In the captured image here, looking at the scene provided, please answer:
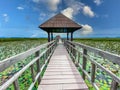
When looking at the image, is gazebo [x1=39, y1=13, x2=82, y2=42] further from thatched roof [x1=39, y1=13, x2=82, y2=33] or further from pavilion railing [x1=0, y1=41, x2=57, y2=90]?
pavilion railing [x1=0, y1=41, x2=57, y2=90]

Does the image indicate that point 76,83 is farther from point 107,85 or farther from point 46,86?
point 107,85

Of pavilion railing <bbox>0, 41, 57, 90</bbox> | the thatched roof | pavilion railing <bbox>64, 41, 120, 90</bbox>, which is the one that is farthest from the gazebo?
pavilion railing <bbox>0, 41, 57, 90</bbox>

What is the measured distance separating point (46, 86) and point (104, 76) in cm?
307

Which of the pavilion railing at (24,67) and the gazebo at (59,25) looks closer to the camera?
the pavilion railing at (24,67)

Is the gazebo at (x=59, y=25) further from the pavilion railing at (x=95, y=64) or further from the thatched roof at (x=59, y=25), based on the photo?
the pavilion railing at (x=95, y=64)

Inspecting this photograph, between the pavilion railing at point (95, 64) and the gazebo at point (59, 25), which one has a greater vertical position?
the gazebo at point (59, 25)

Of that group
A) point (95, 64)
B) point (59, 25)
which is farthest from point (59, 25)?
point (95, 64)

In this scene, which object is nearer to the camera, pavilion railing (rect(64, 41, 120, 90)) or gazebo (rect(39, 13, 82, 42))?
pavilion railing (rect(64, 41, 120, 90))

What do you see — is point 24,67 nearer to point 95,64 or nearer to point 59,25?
point 95,64

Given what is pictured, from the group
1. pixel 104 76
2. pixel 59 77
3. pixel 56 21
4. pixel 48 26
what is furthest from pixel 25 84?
pixel 56 21

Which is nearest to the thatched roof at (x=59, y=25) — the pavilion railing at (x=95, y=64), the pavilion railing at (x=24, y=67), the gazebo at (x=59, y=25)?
the gazebo at (x=59, y=25)

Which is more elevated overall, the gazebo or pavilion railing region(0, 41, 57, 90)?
the gazebo

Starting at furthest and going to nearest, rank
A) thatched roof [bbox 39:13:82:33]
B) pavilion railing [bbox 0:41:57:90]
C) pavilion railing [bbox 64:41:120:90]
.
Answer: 1. thatched roof [bbox 39:13:82:33]
2. pavilion railing [bbox 64:41:120:90]
3. pavilion railing [bbox 0:41:57:90]

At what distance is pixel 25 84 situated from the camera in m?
4.47
